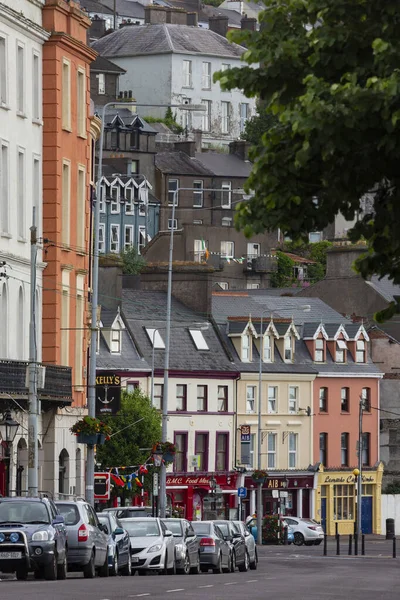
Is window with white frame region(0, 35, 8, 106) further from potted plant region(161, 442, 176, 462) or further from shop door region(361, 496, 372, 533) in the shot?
shop door region(361, 496, 372, 533)

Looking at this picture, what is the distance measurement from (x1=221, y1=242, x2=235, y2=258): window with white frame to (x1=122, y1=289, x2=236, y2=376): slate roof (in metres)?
45.2

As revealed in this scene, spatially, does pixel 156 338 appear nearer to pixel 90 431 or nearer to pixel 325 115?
pixel 90 431

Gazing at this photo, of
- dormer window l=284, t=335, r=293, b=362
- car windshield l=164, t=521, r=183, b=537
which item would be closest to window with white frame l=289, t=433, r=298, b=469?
dormer window l=284, t=335, r=293, b=362

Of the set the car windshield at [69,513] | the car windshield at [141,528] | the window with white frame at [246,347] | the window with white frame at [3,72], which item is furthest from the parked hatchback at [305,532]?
the car windshield at [69,513]

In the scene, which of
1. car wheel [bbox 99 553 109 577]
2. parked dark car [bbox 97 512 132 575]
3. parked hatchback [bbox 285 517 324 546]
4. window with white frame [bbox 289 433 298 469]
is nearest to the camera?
car wheel [bbox 99 553 109 577]

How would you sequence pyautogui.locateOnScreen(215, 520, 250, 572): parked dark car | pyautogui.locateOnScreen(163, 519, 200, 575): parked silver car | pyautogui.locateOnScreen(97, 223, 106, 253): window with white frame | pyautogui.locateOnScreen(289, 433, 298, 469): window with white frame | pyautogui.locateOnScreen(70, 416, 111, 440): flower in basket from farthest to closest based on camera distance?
pyautogui.locateOnScreen(97, 223, 106, 253): window with white frame < pyautogui.locateOnScreen(289, 433, 298, 469): window with white frame < pyautogui.locateOnScreen(70, 416, 111, 440): flower in basket < pyautogui.locateOnScreen(215, 520, 250, 572): parked dark car < pyautogui.locateOnScreen(163, 519, 200, 575): parked silver car

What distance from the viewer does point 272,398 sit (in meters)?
100

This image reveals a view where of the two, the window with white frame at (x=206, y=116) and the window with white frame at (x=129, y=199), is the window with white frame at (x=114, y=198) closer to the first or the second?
the window with white frame at (x=129, y=199)

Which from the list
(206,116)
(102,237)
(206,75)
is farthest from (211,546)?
(206,116)

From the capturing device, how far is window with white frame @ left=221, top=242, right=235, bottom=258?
146 metres

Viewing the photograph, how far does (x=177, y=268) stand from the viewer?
9931 cm

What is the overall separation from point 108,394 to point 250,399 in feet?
131

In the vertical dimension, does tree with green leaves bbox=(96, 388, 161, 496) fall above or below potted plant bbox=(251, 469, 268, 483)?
above

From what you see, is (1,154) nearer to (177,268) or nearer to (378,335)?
(177,268)
